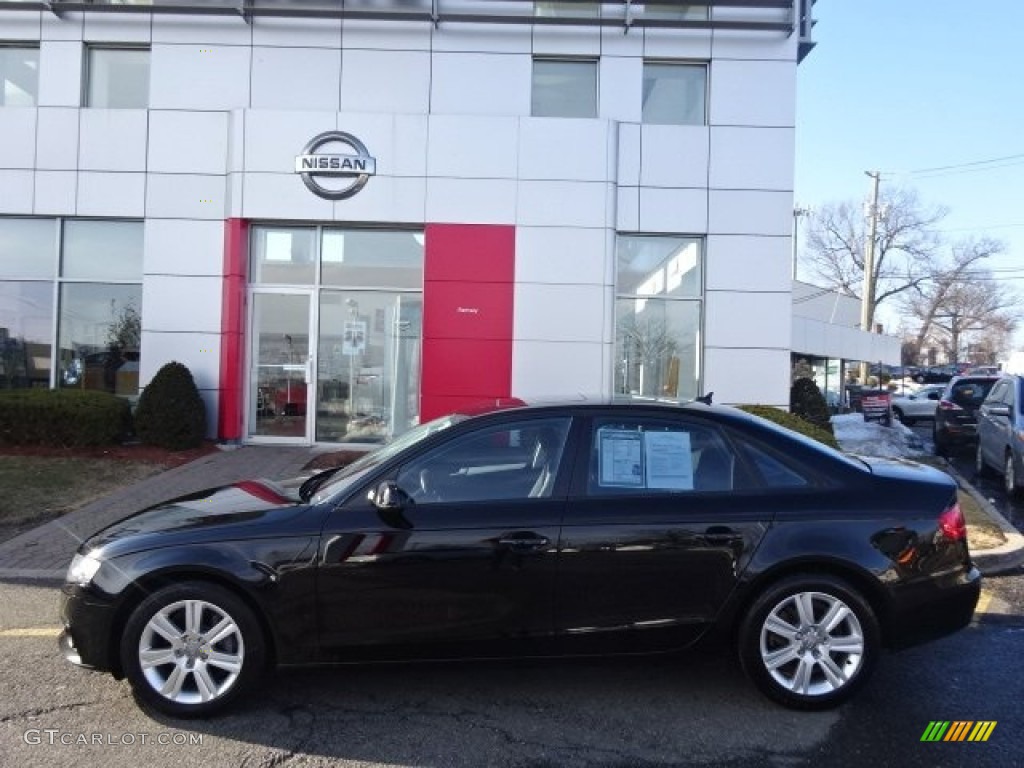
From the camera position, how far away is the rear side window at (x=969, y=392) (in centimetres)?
1423

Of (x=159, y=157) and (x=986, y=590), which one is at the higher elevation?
(x=159, y=157)

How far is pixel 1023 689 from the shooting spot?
13.8ft

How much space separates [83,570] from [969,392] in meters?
14.6

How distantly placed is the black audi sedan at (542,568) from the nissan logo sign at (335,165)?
8447mm

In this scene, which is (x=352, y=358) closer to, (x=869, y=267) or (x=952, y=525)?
(x=952, y=525)

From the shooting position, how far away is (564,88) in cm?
1223

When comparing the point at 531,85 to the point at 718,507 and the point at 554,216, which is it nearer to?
the point at 554,216

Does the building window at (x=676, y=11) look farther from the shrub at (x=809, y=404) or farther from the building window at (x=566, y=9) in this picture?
the shrub at (x=809, y=404)

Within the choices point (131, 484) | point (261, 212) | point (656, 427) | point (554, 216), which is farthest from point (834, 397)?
point (656, 427)

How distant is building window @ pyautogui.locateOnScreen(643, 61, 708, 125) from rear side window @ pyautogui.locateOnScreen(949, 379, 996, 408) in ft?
22.5

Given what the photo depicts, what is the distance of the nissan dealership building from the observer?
11.8 meters

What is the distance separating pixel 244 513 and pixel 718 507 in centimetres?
226

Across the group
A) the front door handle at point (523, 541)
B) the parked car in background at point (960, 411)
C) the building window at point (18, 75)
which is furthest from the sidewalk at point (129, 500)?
the parked car in background at point (960, 411)
